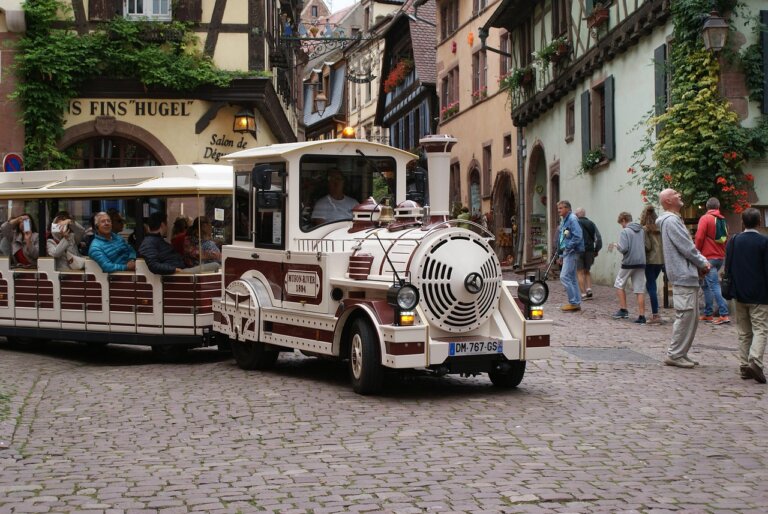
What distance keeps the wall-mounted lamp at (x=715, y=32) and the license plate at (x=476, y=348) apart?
938 centimetres

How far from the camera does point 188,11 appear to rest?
22750 millimetres

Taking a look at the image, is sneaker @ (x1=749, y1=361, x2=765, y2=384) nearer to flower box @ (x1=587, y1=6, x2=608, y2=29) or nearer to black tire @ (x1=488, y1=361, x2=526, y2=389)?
black tire @ (x1=488, y1=361, x2=526, y2=389)

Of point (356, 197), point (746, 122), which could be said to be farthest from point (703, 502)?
point (746, 122)

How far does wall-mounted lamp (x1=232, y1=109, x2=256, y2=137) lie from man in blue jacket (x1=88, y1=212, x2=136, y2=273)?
9831 mm

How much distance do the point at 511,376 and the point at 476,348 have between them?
0.60m

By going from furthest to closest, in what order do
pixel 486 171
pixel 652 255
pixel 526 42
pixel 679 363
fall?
pixel 486 171 < pixel 526 42 < pixel 652 255 < pixel 679 363

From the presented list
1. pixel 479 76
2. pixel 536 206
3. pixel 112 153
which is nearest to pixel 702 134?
pixel 112 153

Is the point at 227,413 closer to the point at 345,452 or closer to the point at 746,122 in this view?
the point at 345,452

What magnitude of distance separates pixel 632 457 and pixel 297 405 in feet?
10.1

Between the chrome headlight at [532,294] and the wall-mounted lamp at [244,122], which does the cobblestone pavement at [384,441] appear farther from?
the wall-mounted lamp at [244,122]

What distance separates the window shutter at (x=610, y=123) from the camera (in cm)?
2310

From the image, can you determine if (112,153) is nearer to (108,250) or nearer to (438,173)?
(108,250)

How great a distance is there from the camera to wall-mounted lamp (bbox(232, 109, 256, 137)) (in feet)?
75.7

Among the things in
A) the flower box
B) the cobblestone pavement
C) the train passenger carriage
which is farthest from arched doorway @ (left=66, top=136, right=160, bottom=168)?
the cobblestone pavement
